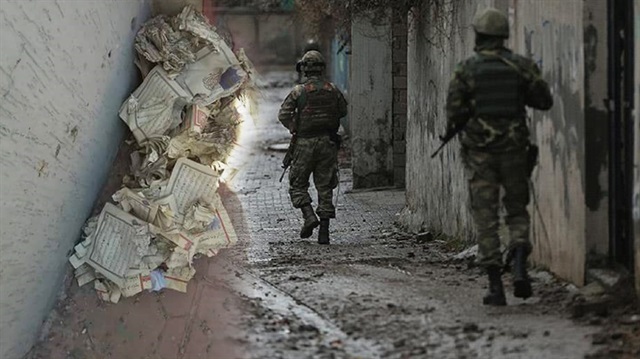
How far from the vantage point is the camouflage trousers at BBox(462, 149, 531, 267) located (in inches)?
247

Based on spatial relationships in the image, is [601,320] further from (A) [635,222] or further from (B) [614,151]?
(B) [614,151]

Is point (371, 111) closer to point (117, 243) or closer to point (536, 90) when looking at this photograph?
point (117, 243)

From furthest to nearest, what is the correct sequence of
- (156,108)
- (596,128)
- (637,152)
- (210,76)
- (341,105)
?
(341,105)
(210,76)
(156,108)
(596,128)
(637,152)

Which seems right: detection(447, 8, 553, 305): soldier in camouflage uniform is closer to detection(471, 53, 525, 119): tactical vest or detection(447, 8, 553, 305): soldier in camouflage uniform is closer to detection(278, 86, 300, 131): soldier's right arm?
detection(471, 53, 525, 119): tactical vest

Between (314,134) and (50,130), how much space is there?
389 cm

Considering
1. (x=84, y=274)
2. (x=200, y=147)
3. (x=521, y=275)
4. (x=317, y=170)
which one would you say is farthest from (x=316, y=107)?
(x=521, y=275)

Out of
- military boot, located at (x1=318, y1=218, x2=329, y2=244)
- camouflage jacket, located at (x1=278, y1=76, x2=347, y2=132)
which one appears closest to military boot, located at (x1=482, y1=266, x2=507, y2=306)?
military boot, located at (x1=318, y1=218, x2=329, y2=244)

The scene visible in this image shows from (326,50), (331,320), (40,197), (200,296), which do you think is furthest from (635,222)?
(326,50)

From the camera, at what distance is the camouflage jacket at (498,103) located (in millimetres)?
6191

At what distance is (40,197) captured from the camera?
266 inches

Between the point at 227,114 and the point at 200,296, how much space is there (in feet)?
4.25

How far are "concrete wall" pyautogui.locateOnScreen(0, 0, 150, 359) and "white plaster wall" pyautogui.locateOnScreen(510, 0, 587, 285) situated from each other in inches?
108

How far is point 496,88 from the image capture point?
6.17m

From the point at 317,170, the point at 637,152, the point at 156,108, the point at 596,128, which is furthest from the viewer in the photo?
the point at 317,170
